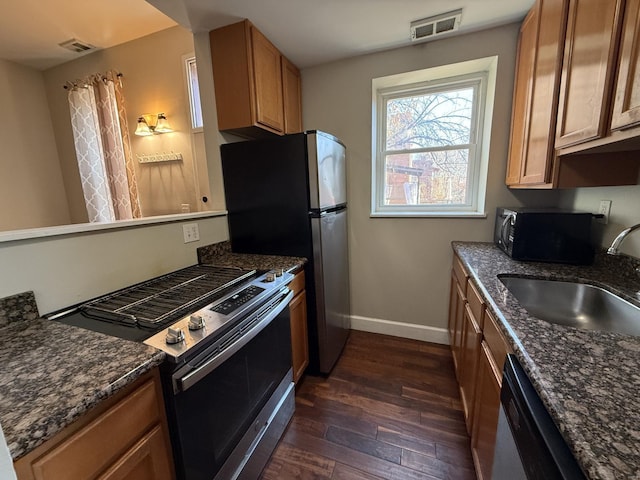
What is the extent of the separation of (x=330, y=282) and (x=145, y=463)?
1.35 m

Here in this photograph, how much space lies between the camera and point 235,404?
43.6 inches

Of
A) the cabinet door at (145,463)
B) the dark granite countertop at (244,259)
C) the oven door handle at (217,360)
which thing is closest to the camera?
the cabinet door at (145,463)

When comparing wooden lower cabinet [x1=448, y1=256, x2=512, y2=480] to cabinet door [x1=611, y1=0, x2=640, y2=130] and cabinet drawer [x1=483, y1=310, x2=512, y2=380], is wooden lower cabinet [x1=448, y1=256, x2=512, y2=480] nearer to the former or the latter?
cabinet drawer [x1=483, y1=310, x2=512, y2=380]

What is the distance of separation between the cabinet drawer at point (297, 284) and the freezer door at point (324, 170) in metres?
0.46

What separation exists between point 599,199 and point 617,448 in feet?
5.25

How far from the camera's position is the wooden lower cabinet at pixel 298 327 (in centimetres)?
168

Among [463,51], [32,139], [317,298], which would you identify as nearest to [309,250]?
[317,298]

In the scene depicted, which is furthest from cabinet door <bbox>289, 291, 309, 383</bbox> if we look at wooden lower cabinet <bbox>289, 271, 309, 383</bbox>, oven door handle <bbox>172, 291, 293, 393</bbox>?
oven door handle <bbox>172, 291, 293, 393</bbox>

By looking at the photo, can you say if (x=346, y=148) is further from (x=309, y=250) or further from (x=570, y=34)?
(x=570, y=34)

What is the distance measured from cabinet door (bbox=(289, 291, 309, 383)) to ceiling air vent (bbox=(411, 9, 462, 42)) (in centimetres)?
195

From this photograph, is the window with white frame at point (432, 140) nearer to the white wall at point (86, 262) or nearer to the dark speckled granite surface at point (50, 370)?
the white wall at point (86, 262)

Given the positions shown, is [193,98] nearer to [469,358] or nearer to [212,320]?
[212,320]

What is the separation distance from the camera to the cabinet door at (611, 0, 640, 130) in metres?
0.79

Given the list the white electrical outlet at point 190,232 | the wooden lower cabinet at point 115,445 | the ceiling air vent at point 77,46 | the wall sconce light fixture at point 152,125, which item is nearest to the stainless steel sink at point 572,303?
the wooden lower cabinet at point 115,445
